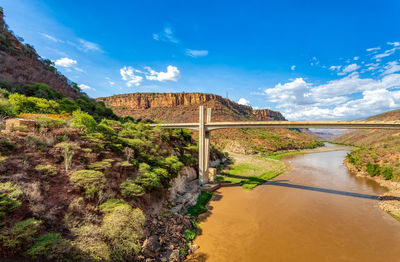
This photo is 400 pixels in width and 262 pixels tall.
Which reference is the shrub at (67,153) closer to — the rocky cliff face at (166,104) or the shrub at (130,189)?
the shrub at (130,189)

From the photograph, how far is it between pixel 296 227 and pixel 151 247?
11075 mm

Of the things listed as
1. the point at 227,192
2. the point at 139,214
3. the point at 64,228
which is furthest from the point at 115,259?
the point at 227,192

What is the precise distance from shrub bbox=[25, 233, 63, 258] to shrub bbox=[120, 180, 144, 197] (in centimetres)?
411

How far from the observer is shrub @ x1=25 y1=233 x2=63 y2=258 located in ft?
17.4

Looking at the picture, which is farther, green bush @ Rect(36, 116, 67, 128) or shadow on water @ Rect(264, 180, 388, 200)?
shadow on water @ Rect(264, 180, 388, 200)

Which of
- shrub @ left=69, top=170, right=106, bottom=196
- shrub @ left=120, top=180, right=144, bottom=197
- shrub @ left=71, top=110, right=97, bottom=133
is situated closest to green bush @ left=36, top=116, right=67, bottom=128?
shrub @ left=71, top=110, right=97, bottom=133

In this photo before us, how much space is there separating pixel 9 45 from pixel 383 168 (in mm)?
67999

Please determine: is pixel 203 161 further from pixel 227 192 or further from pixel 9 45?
pixel 9 45

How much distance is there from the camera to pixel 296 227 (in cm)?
1248

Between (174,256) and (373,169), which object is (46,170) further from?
(373,169)

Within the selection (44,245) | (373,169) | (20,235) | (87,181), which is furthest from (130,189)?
(373,169)

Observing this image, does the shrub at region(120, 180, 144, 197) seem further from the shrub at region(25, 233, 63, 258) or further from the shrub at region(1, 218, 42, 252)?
the shrub at region(1, 218, 42, 252)

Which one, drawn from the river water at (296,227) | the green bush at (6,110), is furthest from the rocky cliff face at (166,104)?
the green bush at (6,110)

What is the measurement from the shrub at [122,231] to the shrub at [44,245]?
1675mm
